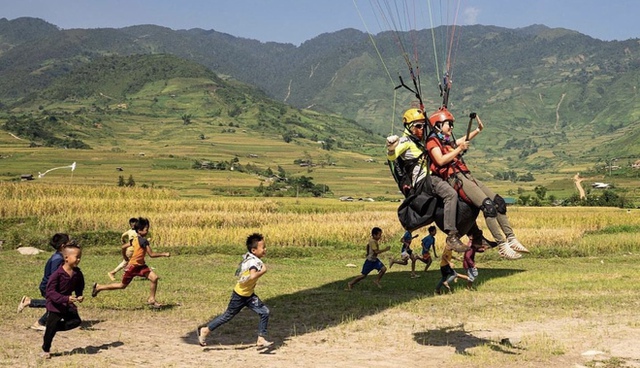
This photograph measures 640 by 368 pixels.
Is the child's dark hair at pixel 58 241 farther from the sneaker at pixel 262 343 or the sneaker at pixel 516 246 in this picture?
the sneaker at pixel 516 246

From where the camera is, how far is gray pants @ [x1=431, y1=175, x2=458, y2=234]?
9758 mm

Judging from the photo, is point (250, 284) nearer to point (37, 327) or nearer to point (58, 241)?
point (58, 241)

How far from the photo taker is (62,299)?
10.3m

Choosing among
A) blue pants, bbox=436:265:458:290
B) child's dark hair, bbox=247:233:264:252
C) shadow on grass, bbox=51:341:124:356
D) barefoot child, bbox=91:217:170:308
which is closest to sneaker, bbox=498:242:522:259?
child's dark hair, bbox=247:233:264:252

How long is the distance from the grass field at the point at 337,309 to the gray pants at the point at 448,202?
2.47m

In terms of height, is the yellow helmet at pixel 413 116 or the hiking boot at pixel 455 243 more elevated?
the yellow helmet at pixel 413 116

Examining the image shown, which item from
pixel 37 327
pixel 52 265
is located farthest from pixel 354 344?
pixel 37 327

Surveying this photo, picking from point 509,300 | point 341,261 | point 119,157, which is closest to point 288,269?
point 341,261

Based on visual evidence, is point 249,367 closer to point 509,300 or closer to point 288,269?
point 509,300

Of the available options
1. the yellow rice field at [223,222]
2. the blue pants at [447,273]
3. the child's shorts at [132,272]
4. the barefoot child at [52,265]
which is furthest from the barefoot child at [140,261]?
the yellow rice field at [223,222]

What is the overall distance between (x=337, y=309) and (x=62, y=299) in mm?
6735

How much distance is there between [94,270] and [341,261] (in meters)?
10.2

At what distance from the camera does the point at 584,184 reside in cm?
13425

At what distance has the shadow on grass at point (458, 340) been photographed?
451 inches
